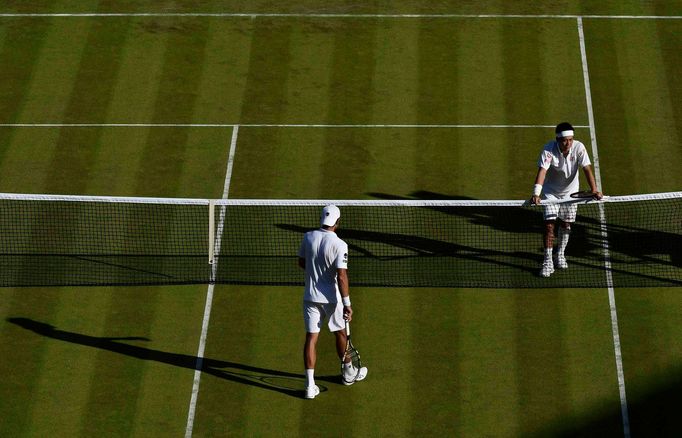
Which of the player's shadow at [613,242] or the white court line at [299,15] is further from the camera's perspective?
the white court line at [299,15]

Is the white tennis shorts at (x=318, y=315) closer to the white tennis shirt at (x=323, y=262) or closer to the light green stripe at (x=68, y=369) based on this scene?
the white tennis shirt at (x=323, y=262)

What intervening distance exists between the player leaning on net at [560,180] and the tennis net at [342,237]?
42 centimetres

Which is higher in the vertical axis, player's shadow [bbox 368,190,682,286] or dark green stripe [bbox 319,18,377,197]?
dark green stripe [bbox 319,18,377,197]

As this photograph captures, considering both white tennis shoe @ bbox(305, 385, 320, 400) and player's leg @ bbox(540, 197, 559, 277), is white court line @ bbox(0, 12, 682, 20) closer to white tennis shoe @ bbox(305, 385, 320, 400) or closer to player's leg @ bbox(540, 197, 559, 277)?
player's leg @ bbox(540, 197, 559, 277)

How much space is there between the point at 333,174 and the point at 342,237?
6.31 feet

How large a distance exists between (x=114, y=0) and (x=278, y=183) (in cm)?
760

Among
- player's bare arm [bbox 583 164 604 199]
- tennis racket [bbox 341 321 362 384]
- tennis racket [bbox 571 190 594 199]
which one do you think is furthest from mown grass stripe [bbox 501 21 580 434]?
tennis racket [bbox 341 321 362 384]

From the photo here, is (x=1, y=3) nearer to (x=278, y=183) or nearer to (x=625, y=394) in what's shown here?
(x=278, y=183)

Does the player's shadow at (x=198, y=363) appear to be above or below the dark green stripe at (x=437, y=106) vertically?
below

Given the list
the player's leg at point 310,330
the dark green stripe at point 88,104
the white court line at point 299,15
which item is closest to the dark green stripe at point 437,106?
the white court line at point 299,15

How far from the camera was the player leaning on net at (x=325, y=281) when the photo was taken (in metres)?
14.7

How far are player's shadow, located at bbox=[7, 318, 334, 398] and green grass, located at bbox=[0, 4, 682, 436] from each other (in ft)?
0.12

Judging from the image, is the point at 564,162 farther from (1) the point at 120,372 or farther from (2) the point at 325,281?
(1) the point at 120,372

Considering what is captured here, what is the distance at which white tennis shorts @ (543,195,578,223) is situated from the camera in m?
17.2
